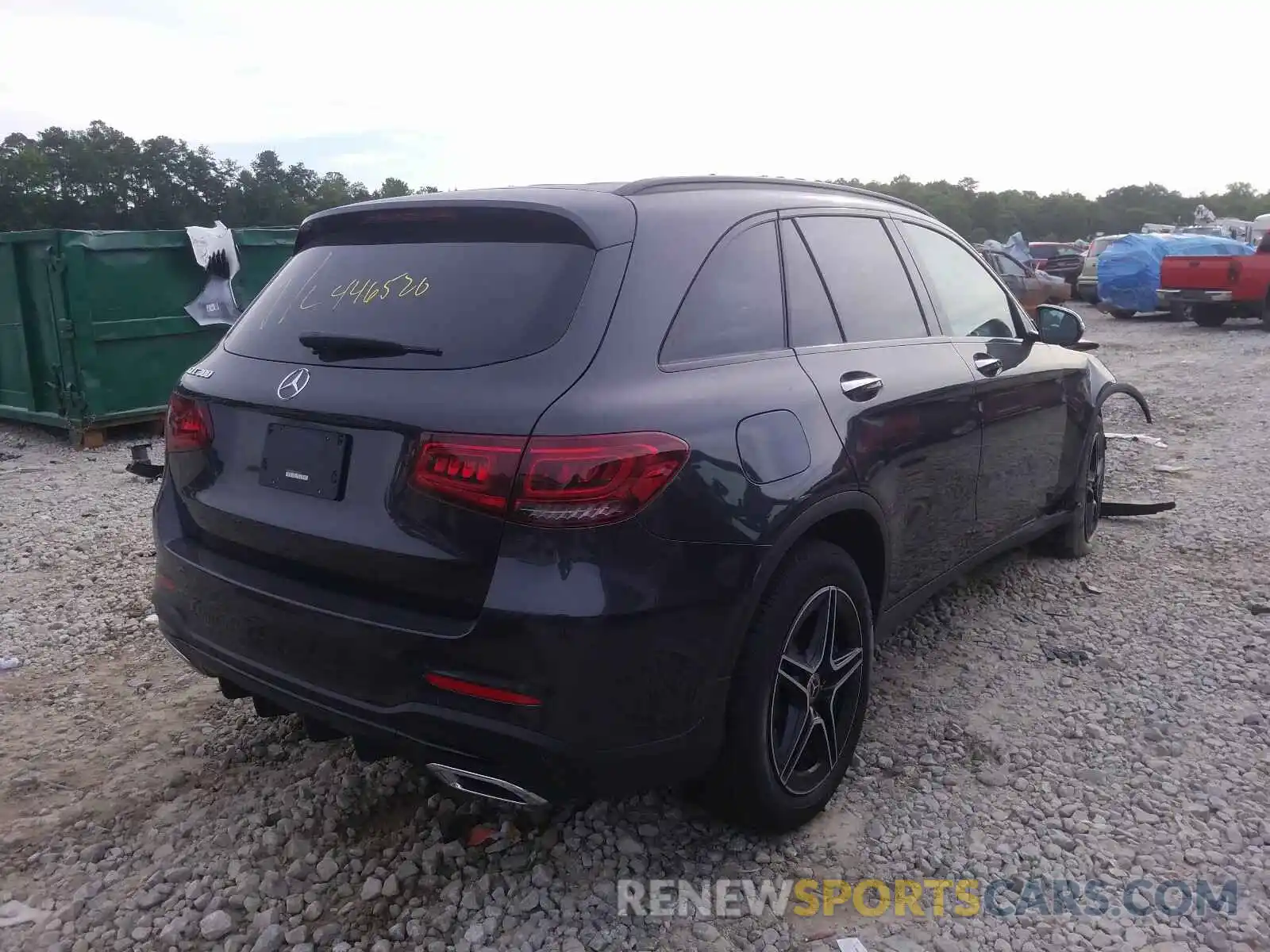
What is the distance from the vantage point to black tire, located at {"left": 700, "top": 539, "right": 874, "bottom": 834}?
2.48 meters

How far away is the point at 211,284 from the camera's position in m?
8.96

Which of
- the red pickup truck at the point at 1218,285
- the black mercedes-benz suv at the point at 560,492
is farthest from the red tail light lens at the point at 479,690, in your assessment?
the red pickup truck at the point at 1218,285

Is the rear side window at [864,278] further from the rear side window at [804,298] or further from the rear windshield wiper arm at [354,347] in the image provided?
the rear windshield wiper arm at [354,347]

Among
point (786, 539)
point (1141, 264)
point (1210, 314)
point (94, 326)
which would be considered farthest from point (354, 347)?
point (1141, 264)

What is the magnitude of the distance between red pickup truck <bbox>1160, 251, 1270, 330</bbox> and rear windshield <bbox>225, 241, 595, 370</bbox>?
17.6 m

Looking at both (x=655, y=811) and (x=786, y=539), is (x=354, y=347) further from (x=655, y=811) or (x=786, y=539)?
(x=655, y=811)

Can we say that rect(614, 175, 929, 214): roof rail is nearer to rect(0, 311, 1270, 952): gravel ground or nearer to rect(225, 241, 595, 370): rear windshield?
rect(225, 241, 595, 370): rear windshield

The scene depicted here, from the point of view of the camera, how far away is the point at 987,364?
3.78 metres

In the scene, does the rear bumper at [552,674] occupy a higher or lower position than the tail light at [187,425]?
lower

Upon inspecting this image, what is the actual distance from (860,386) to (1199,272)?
55.1 ft

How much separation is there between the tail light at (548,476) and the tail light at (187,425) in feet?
2.80

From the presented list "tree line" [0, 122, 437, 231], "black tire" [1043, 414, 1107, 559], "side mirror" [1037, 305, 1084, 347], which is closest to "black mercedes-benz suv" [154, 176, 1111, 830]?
"side mirror" [1037, 305, 1084, 347]

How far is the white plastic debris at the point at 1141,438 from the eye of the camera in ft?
26.5

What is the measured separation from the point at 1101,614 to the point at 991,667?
836mm
